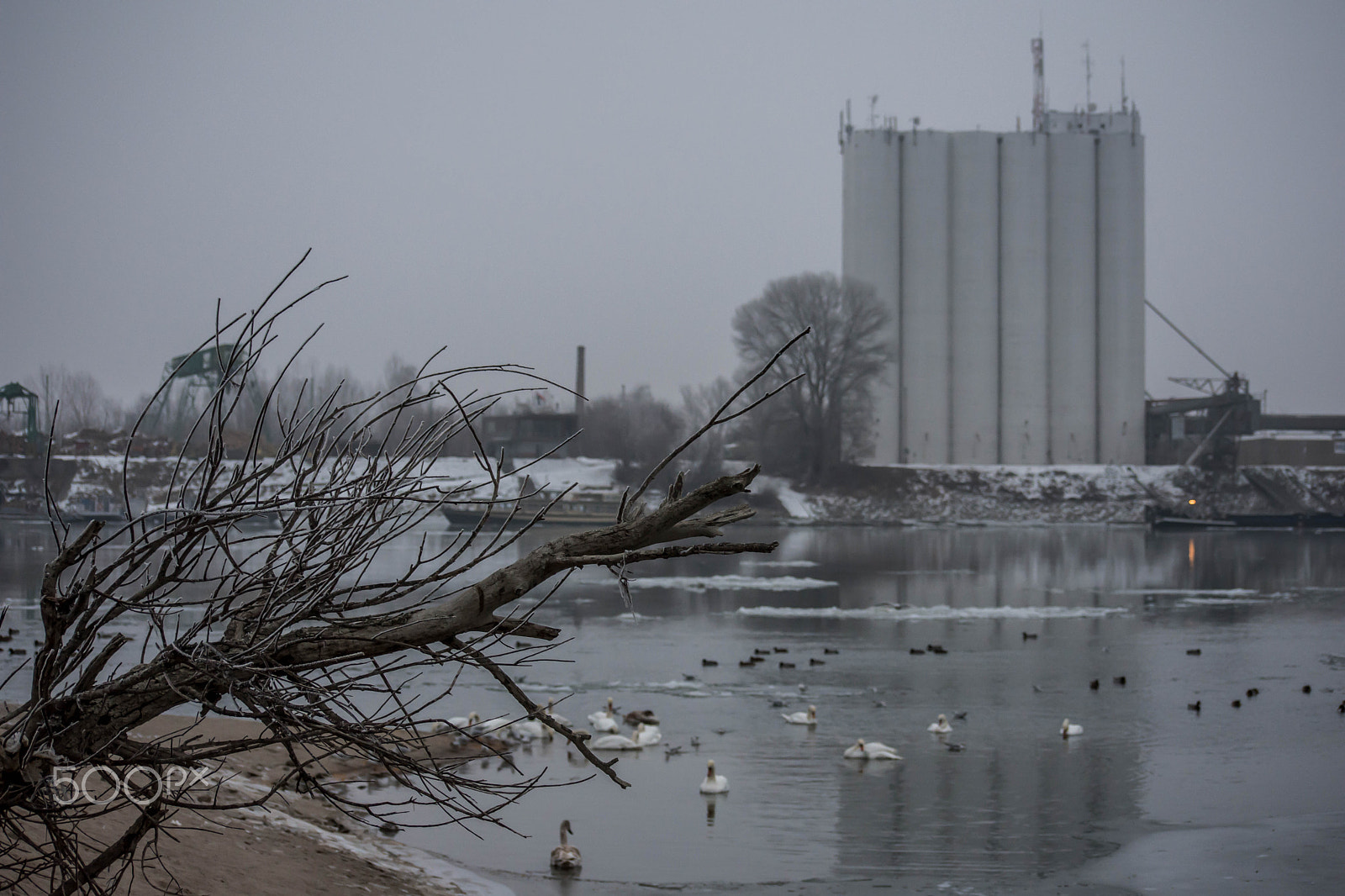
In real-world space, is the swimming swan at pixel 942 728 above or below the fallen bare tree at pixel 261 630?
below

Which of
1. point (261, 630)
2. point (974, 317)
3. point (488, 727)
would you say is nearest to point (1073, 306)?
point (974, 317)

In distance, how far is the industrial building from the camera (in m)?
63.2

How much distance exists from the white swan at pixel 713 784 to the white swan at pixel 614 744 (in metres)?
1.55

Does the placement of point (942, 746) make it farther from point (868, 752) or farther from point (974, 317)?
point (974, 317)

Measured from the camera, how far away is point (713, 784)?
9.98 m

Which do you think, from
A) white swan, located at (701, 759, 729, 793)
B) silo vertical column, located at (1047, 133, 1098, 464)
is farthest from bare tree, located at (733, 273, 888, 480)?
white swan, located at (701, 759, 729, 793)

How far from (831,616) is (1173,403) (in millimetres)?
50051

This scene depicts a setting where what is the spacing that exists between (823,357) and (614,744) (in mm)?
53808

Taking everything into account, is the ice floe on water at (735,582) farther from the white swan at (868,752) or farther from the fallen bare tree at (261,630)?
the fallen bare tree at (261,630)

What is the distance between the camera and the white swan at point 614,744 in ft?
37.5

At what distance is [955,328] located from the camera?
208ft

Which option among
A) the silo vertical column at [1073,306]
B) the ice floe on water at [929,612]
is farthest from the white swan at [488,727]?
the silo vertical column at [1073,306]

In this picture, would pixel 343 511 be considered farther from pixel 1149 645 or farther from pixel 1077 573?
pixel 1077 573

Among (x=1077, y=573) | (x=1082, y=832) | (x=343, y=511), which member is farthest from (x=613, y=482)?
(x=343, y=511)
